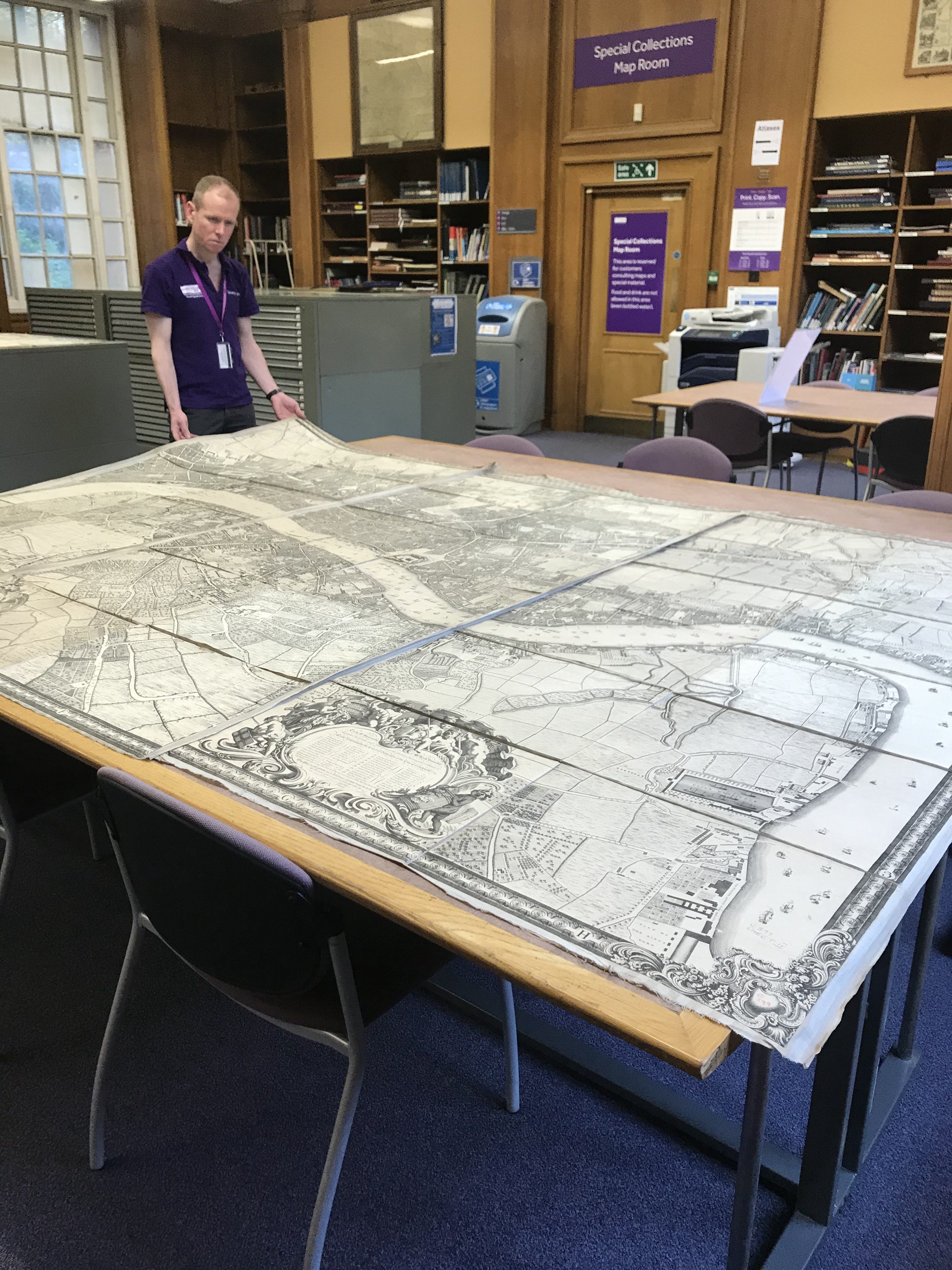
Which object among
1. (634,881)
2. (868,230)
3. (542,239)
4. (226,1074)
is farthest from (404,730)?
(542,239)

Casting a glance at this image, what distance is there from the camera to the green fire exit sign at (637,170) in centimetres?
681

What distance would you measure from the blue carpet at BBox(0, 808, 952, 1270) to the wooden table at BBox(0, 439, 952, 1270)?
4 cm

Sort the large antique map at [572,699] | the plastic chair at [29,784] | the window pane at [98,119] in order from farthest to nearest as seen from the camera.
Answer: the window pane at [98,119]
the plastic chair at [29,784]
the large antique map at [572,699]

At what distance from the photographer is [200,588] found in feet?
6.10

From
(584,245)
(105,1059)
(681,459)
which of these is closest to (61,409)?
(681,459)

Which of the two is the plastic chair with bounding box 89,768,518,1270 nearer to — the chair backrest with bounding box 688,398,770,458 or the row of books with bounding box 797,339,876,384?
the chair backrest with bounding box 688,398,770,458

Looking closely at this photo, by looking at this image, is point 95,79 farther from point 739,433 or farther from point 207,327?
point 739,433

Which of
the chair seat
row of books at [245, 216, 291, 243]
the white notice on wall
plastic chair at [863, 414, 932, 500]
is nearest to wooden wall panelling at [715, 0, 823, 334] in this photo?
the white notice on wall

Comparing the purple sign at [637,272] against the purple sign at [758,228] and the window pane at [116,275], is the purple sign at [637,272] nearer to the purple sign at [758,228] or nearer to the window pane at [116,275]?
the purple sign at [758,228]

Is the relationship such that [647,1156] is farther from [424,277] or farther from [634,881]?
[424,277]

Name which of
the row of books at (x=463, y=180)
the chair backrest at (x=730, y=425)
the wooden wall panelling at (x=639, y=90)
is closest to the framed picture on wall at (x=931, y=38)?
the wooden wall panelling at (x=639, y=90)

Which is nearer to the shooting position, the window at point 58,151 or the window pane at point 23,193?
the window at point 58,151

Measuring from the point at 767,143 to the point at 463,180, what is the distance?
2508 millimetres

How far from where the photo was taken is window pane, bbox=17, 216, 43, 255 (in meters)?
8.26
